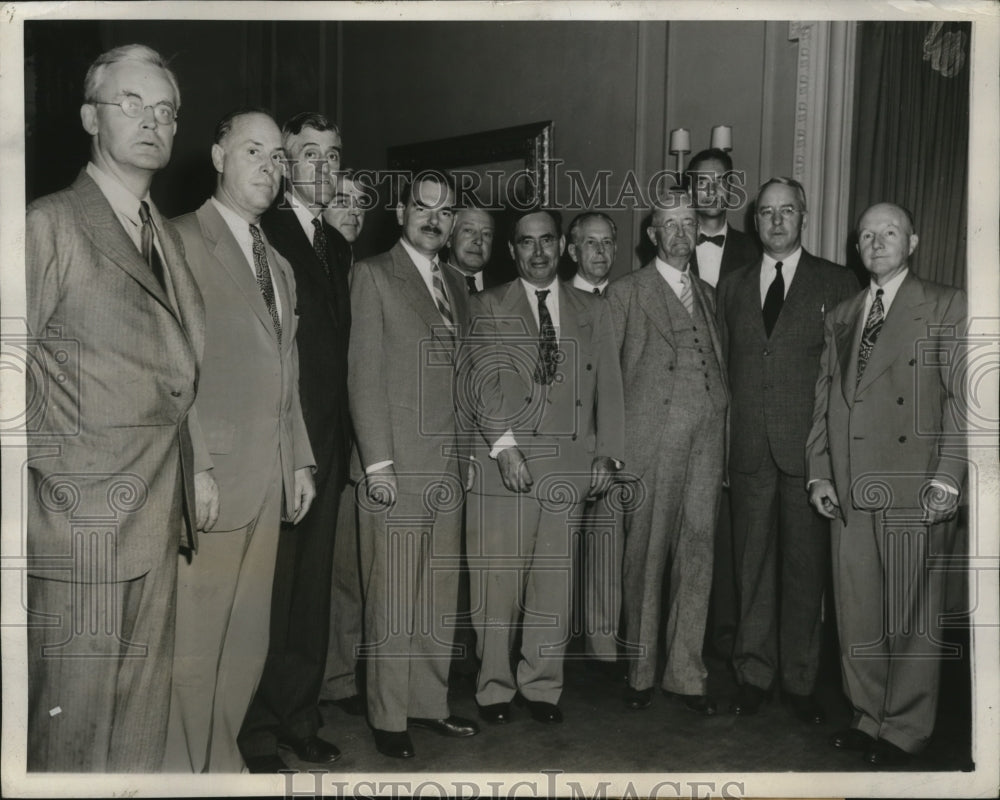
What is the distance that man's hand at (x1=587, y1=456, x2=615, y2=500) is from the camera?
10.3ft

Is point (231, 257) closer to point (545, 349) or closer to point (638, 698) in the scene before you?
point (545, 349)

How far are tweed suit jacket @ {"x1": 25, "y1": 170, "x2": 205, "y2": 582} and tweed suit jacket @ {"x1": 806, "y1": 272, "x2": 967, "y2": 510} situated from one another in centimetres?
209

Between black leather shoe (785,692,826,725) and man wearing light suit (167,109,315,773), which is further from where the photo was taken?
black leather shoe (785,692,826,725)

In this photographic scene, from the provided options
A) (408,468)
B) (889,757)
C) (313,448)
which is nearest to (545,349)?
(408,468)

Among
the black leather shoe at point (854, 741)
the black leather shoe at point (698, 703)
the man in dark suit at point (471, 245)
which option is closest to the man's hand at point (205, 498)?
the man in dark suit at point (471, 245)

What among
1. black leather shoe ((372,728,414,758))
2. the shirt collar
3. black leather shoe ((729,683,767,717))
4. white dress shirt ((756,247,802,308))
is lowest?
black leather shoe ((372,728,414,758))

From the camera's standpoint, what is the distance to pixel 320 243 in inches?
117

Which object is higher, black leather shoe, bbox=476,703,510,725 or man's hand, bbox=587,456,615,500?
man's hand, bbox=587,456,615,500

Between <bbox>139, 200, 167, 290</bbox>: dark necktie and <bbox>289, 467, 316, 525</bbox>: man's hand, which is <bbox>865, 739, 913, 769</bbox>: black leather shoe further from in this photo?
<bbox>139, 200, 167, 290</bbox>: dark necktie

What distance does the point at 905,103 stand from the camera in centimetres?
302

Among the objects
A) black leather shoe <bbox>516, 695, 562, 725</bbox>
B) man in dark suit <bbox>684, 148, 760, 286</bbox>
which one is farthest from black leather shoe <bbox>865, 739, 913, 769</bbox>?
man in dark suit <bbox>684, 148, 760, 286</bbox>

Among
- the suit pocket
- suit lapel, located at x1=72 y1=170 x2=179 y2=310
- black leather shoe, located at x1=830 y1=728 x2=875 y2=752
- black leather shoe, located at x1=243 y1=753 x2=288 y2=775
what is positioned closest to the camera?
suit lapel, located at x1=72 y1=170 x2=179 y2=310

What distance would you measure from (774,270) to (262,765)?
2.33m

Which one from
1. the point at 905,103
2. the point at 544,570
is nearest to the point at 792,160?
A: the point at 905,103
